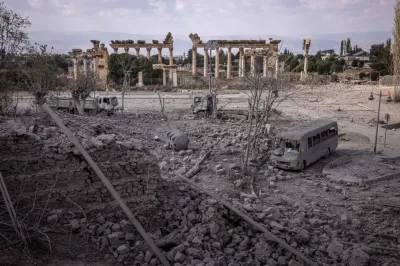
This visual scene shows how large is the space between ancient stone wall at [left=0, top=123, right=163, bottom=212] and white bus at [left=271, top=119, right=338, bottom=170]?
699 centimetres

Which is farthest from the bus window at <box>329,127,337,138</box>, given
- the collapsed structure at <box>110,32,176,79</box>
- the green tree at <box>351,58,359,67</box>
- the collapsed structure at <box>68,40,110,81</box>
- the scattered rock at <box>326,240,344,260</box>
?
the green tree at <box>351,58,359,67</box>

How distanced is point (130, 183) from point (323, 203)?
6202mm

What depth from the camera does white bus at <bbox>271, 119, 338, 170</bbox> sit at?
14602mm

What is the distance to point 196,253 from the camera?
24.9ft

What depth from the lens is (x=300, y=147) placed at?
1455cm

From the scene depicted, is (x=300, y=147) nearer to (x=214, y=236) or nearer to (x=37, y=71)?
(x=214, y=236)

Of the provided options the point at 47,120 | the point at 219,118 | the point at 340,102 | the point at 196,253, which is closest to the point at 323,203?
the point at 196,253

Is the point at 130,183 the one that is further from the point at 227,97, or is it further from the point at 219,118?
the point at 227,97

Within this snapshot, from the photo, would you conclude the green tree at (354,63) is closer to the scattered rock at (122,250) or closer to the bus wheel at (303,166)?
the bus wheel at (303,166)

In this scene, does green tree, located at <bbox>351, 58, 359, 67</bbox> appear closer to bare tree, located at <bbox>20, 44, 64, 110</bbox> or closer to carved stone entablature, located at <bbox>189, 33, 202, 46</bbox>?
carved stone entablature, located at <bbox>189, 33, 202, 46</bbox>

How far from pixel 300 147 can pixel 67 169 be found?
9024 millimetres

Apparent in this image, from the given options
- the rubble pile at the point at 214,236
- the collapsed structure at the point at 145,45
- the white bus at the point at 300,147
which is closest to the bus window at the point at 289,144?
the white bus at the point at 300,147

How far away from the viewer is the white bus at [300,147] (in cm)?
1460

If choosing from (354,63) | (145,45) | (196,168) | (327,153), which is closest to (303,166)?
(327,153)
